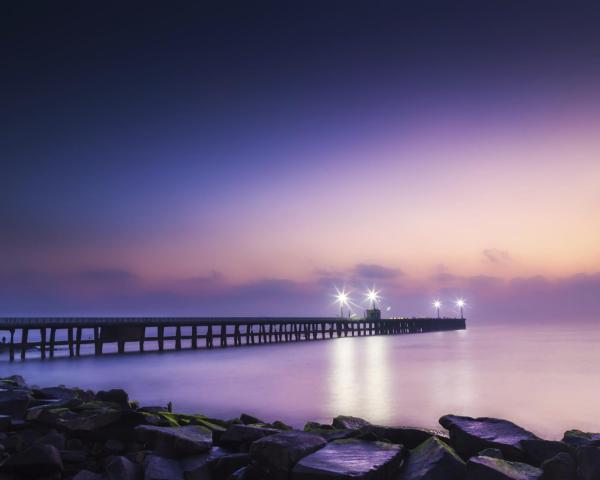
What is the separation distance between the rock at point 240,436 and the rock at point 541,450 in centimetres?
364

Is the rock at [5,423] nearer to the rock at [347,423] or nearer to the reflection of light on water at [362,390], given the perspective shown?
the rock at [347,423]

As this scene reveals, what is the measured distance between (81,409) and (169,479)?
4.29m

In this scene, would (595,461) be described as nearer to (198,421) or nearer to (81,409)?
(198,421)

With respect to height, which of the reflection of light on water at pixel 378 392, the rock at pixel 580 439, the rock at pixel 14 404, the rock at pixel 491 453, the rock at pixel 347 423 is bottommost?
the reflection of light on water at pixel 378 392

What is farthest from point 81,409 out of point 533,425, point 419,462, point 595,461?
point 533,425

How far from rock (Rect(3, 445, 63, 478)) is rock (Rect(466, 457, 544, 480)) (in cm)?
514

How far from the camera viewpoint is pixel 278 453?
21.1 ft

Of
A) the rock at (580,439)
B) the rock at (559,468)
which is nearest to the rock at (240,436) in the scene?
the rock at (559,468)

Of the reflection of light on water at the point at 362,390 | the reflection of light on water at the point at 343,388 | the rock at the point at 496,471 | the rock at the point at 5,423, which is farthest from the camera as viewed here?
the reflection of light on water at the point at 343,388

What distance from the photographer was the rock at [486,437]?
7164 millimetres

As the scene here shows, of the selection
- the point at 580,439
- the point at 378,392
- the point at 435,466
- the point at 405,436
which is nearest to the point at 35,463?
the point at 435,466

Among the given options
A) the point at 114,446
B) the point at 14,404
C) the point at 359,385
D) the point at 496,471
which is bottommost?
the point at 359,385

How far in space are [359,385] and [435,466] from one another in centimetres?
2217

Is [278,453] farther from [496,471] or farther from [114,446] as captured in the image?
[114,446]
